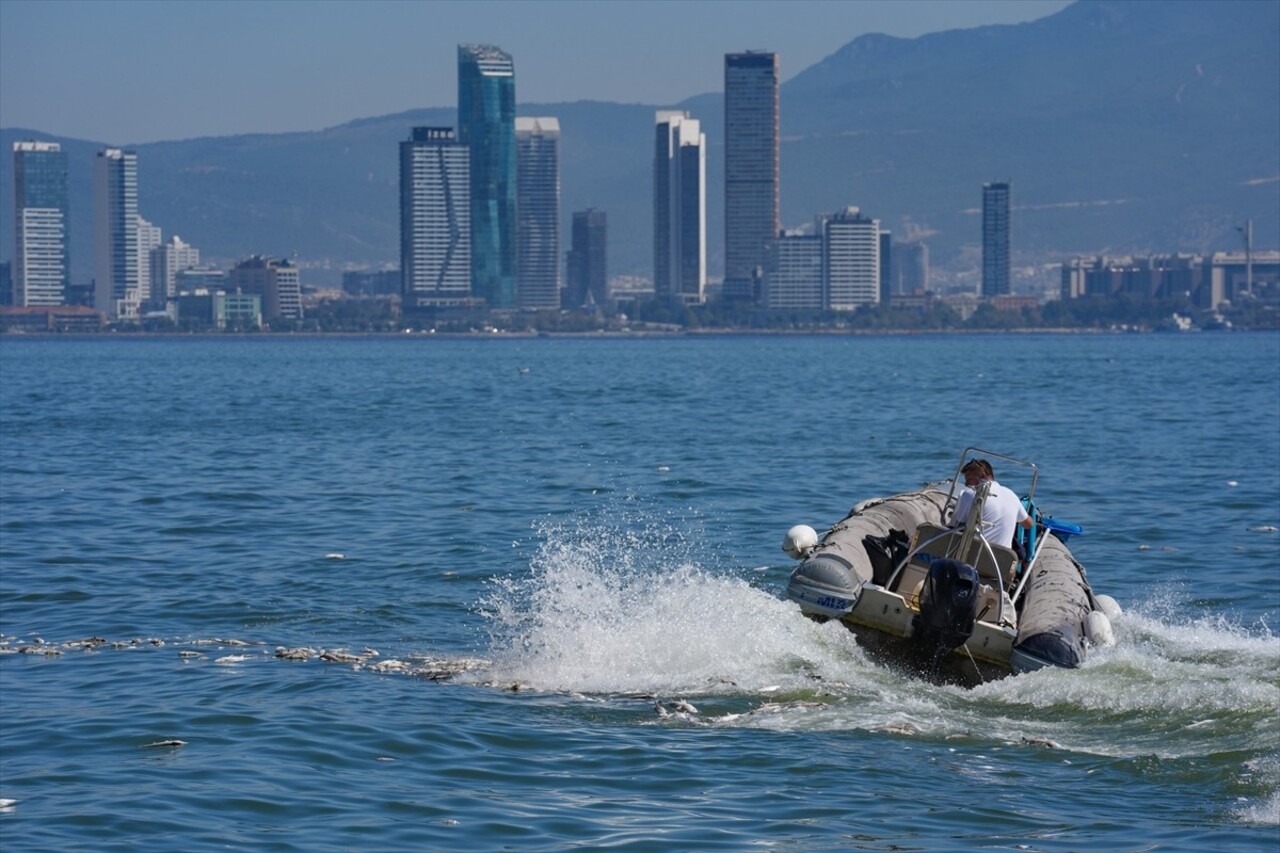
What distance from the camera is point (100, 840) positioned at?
442 inches

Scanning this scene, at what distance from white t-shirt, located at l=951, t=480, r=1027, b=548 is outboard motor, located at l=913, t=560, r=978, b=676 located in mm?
1328

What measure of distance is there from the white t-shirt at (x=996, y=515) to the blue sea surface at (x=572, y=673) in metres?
1.40

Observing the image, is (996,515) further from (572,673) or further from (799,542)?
(572,673)

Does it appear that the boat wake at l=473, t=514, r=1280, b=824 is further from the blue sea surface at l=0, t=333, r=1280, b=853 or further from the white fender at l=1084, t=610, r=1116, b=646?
the white fender at l=1084, t=610, r=1116, b=646

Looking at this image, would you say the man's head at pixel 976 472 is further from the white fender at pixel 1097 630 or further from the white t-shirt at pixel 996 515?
the white fender at pixel 1097 630

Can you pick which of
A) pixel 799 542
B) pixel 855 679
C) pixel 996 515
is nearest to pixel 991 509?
pixel 996 515

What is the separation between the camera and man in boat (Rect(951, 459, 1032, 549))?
16281 millimetres

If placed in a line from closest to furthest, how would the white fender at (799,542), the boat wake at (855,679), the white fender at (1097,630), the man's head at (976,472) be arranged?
the boat wake at (855,679) < the white fender at (1097,630) < the man's head at (976,472) < the white fender at (799,542)

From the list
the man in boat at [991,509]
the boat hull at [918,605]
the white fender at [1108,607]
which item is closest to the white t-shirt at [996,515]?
the man in boat at [991,509]

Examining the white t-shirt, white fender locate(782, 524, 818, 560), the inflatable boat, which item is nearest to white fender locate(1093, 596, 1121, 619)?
the inflatable boat

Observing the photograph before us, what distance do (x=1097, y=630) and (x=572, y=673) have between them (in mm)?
4279

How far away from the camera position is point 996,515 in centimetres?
1630

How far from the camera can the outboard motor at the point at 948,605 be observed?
14.9m

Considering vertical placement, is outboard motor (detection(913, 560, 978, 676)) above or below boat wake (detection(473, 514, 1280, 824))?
above
